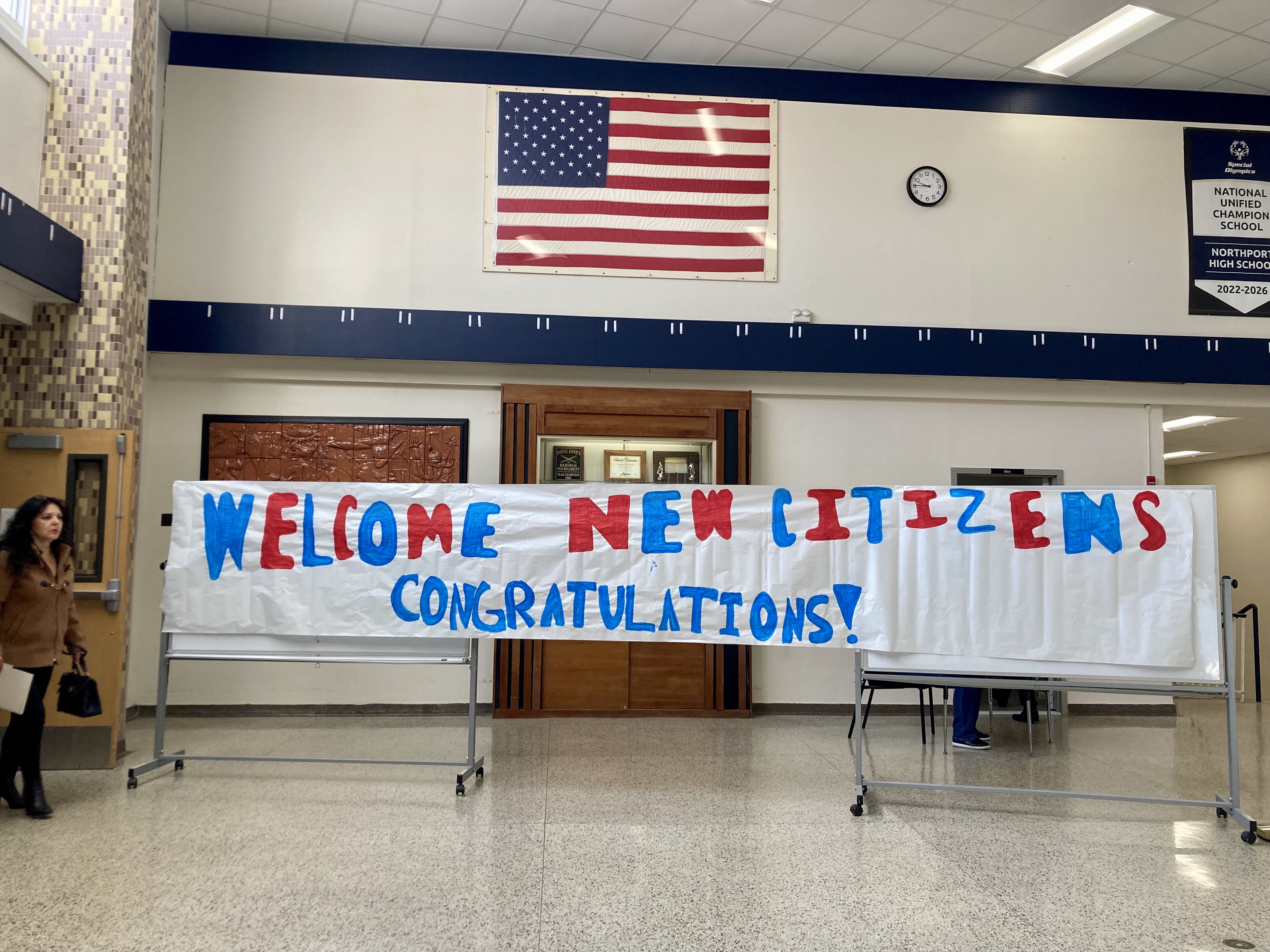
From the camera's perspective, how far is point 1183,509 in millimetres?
4395

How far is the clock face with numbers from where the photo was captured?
745cm

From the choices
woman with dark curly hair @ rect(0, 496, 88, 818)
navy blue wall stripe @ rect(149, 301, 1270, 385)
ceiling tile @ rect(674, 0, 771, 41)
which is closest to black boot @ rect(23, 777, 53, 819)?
woman with dark curly hair @ rect(0, 496, 88, 818)

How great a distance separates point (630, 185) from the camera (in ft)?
23.8

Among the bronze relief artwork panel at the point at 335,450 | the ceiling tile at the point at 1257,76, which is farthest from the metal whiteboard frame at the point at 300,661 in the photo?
the ceiling tile at the point at 1257,76

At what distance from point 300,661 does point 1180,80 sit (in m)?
8.49

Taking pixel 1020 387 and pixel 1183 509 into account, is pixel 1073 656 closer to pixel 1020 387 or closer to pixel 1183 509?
pixel 1183 509

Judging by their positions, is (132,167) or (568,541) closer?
(568,541)

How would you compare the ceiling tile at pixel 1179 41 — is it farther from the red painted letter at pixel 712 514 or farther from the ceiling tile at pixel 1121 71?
the red painted letter at pixel 712 514

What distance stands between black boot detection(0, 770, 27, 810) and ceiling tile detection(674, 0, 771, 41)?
21.6 ft

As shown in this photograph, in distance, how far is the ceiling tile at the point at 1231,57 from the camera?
695cm

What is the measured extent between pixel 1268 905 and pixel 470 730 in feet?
12.1

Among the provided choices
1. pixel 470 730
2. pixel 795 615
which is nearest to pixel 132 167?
pixel 470 730

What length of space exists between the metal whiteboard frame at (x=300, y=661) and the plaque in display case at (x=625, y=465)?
8.38 feet

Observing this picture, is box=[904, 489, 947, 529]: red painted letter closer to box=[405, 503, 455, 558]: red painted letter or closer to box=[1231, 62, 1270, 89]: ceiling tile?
box=[405, 503, 455, 558]: red painted letter
